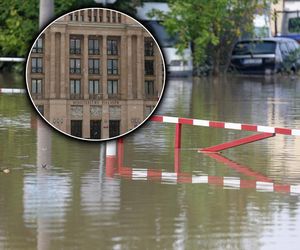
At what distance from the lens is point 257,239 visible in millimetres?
7703

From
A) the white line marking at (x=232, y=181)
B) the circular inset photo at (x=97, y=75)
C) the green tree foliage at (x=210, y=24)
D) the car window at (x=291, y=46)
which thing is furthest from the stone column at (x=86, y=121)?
the car window at (x=291, y=46)

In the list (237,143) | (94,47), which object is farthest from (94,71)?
(237,143)

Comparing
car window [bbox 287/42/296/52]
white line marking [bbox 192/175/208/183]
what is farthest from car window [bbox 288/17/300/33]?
white line marking [bbox 192/175/208/183]

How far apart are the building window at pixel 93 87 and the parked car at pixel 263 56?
33577mm

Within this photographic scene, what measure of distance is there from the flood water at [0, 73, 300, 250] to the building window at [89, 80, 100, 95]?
0.34 meters

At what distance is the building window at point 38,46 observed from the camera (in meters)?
5.85

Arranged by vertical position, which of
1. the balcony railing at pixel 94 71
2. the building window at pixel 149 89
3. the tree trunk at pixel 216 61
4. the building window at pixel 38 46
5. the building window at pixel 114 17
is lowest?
the tree trunk at pixel 216 61

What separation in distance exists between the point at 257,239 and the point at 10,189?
3.08 metres

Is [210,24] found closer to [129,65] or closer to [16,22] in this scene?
[16,22]

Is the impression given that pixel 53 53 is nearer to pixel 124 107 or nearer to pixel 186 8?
pixel 124 107

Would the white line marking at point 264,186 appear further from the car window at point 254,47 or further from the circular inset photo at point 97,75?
the car window at point 254,47

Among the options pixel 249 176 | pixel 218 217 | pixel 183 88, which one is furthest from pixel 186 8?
pixel 218 217

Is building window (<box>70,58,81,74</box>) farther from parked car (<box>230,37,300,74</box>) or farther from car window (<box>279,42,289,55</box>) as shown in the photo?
car window (<box>279,42,289,55</box>)

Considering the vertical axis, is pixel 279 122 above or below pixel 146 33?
below
